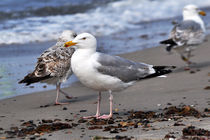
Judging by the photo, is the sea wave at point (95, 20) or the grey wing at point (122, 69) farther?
the sea wave at point (95, 20)

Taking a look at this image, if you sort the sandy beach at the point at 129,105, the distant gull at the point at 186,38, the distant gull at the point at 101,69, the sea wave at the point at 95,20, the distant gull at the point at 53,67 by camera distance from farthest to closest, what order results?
the sea wave at the point at 95,20 < the distant gull at the point at 186,38 < the distant gull at the point at 53,67 < the distant gull at the point at 101,69 < the sandy beach at the point at 129,105

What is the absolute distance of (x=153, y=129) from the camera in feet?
15.4

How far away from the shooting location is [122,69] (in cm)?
591

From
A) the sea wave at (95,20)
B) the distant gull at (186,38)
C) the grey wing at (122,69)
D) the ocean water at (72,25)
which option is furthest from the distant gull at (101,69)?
the sea wave at (95,20)

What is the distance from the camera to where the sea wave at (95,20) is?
13523 mm

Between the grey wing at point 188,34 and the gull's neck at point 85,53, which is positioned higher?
the grey wing at point 188,34

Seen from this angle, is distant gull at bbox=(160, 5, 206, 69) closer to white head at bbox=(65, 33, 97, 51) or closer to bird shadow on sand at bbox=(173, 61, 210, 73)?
bird shadow on sand at bbox=(173, 61, 210, 73)

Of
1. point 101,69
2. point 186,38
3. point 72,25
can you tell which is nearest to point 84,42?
point 101,69

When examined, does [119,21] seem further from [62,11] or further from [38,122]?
[38,122]

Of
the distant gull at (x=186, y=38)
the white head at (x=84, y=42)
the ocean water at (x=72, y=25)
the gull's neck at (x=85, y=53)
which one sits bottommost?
the gull's neck at (x=85, y=53)

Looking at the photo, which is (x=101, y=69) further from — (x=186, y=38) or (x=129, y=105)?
(x=186, y=38)

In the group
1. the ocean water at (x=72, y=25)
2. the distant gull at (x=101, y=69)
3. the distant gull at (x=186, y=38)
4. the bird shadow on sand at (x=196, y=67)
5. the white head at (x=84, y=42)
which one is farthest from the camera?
the ocean water at (x=72, y=25)

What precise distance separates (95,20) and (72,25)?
1483mm

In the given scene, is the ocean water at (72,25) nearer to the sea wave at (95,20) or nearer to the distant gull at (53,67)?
the sea wave at (95,20)
